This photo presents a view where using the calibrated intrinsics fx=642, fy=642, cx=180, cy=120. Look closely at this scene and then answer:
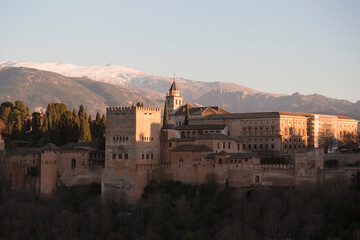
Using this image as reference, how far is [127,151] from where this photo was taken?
179 feet

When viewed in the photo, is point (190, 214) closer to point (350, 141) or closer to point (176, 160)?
point (176, 160)

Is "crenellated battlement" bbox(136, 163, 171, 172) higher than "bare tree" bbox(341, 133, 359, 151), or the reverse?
"bare tree" bbox(341, 133, 359, 151)

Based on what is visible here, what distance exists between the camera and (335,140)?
74125 millimetres

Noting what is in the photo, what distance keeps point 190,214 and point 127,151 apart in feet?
26.9

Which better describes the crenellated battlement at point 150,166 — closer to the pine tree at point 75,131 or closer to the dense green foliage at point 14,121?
the pine tree at point 75,131

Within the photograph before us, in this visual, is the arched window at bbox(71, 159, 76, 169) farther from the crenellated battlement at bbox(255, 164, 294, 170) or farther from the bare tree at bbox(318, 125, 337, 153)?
the bare tree at bbox(318, 125, 337, 153)

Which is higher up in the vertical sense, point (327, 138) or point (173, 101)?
point (173, 101)

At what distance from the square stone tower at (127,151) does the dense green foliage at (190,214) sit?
1224 mm

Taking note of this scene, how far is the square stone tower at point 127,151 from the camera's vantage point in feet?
178

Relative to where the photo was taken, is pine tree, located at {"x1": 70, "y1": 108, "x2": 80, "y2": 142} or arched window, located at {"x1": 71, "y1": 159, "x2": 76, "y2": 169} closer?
arched window, located at {"x1": 71, "y1": 159, "x2": 76, "y2": 169}

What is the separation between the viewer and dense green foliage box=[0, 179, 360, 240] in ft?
155

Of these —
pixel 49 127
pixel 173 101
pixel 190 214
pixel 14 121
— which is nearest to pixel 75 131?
pixel 49 127

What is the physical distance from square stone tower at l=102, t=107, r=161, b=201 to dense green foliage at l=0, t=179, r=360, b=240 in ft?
4.02

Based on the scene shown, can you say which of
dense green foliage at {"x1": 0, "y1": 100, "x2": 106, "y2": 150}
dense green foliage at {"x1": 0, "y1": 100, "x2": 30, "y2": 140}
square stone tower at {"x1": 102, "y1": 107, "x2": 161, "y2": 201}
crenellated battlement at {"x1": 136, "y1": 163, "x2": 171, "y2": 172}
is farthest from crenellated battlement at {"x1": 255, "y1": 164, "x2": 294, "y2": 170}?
dense green foliage at {"x1": 0, "y1": 100, "x2": 30, "y2": 140}
